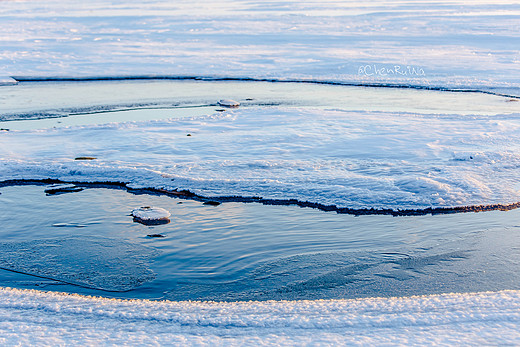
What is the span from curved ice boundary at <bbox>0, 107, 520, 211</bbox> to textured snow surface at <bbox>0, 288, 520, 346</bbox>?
2239 millimetres

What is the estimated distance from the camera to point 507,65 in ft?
51.9

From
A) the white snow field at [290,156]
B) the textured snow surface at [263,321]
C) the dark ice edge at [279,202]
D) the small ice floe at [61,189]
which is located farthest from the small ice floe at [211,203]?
the textured snow surface at [263,321]

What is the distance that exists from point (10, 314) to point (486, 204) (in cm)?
469

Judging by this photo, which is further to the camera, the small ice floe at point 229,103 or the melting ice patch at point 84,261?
the small ice floe at point 229,103

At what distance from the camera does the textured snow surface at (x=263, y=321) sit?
360cm

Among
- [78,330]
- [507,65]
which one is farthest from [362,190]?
[507,65]

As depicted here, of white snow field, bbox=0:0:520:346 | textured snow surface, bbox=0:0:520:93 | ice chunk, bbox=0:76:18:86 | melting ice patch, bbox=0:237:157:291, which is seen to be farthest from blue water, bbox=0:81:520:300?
textured snow surface, bbox=0:0:520:93

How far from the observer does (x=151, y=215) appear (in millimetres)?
6020

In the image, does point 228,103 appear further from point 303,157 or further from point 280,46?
point 280,46

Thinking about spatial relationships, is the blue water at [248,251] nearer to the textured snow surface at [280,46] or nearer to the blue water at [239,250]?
the blue water at [239,250]

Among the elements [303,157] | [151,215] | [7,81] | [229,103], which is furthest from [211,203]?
[7,81]

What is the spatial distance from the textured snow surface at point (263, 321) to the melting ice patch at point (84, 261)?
434mm

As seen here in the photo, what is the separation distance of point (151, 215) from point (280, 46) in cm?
1500

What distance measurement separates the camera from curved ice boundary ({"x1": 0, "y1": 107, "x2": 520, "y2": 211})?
21.7 feet
